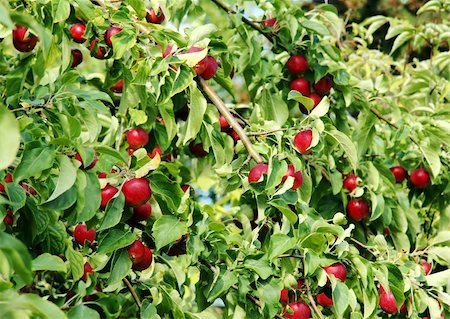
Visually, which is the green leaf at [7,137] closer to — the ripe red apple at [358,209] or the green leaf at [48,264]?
the green leaf at [48,264]

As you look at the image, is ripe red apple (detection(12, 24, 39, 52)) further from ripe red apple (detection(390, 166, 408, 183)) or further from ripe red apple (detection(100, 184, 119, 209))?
ripe red apple (detection(390, 166, 408, 183))

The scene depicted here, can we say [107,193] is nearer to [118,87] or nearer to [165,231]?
[165,231]

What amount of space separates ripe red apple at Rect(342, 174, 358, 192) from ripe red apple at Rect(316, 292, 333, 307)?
1.22 feet

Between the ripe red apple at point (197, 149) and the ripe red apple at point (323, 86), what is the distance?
0.35 m

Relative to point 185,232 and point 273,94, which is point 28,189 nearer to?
point 185,232

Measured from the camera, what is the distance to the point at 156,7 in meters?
2.04

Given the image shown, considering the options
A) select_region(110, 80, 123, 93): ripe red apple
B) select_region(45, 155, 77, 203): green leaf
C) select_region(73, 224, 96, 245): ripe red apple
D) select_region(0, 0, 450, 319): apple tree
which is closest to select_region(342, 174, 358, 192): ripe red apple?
select_region(0, 0, 450, 319): apple tree

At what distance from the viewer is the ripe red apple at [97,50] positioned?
194cm

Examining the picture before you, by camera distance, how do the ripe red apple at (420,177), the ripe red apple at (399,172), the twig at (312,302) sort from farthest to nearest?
the ripe red apple at (399,172) → the ripe red apple at (420,177) → the twig at (312,302)

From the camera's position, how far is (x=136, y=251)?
158 centimetres

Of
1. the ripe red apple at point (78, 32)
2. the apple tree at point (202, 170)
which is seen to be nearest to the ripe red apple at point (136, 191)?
the apple tree at point (202, 170)

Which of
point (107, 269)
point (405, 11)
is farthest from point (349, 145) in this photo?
point (405, 11)

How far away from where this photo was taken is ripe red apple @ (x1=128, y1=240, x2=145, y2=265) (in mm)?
1582

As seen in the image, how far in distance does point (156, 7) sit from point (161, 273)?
66cm
